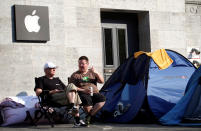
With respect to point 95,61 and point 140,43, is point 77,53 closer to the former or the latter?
point 95,61

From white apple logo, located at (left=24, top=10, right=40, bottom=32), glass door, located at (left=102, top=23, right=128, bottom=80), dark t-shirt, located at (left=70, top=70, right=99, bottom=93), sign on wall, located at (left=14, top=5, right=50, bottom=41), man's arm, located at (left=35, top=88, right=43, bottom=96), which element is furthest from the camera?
glass door, located at (left=102, top=23, right=128, bottom=80)

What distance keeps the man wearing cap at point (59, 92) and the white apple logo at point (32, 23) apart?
2.19m

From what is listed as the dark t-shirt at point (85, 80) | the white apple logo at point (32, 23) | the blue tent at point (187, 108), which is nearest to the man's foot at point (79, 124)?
the dark t-shirt at point (85, 80)

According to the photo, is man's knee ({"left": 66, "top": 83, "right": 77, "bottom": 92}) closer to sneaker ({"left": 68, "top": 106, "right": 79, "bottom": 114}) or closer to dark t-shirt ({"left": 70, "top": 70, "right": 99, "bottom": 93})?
sneaker ({"left": 68, "top": 106, "right": 79, "bottom": 114})

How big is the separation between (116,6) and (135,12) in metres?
0.80

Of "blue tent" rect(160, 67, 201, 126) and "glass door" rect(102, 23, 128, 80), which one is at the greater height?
"glass door" rect(102, 23, 128, 80)

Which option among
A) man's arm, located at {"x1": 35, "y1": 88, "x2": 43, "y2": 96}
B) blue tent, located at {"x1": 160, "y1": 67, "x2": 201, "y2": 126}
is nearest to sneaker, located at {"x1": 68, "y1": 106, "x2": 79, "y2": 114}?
man's arm, located at {"x1": 35, "y1": 88, "x2": 43, "y2": 96}

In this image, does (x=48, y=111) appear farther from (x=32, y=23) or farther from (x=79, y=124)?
(x=32, y=23)

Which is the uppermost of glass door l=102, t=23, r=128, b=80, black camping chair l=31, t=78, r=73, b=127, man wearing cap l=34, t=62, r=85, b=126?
glass door l=102, t=23, r=128, b=80

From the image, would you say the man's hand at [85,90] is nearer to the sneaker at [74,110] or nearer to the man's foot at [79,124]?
the sneaker at [74,110]

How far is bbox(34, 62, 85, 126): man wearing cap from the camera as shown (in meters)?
8.18

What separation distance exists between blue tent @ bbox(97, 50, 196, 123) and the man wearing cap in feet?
3.21

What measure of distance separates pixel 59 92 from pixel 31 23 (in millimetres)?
2734

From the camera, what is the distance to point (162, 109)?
29.0 feet
